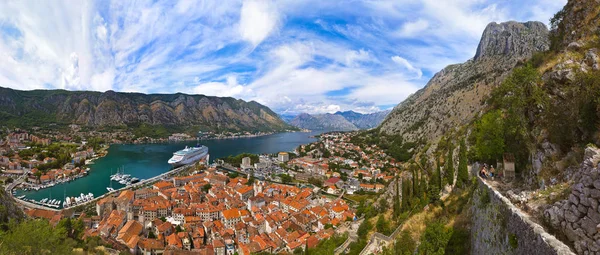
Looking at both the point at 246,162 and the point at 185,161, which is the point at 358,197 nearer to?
the point at 246,162

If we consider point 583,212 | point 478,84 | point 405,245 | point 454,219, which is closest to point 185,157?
point 405,245

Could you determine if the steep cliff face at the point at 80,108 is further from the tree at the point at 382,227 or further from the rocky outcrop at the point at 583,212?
the rocky outcrop at the point at 583,212

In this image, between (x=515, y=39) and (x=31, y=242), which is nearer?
(x=31, y=242)

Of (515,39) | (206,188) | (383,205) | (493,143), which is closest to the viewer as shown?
(493,143)

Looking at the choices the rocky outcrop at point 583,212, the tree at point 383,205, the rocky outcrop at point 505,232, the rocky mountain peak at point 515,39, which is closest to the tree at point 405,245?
the rocky outcrop at point 505,232

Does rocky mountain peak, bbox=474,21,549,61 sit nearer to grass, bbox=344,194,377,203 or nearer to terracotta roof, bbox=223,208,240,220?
grass, bbox=344,194,377,203

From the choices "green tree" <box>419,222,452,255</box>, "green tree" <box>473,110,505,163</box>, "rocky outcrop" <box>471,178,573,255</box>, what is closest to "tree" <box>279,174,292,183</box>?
"green tree" <box>473,110,505,163</box>

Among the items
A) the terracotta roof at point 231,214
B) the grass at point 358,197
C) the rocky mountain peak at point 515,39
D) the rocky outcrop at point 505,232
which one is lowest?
the grass at point 358,197
